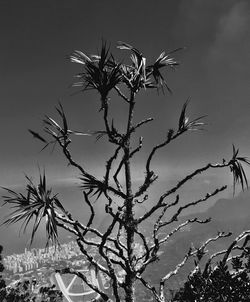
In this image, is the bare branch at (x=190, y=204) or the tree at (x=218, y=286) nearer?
the tree at (x=218, y=286)

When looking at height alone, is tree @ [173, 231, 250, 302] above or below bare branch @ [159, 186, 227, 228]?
below

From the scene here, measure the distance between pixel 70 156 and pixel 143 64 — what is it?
101 inches

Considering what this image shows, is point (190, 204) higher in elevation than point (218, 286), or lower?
higher

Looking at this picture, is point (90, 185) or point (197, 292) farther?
point (90, 185)

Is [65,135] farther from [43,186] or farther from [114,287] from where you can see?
[114,287]

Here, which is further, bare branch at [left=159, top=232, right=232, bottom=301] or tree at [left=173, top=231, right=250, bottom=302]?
bare branch at [left=159, top=232, right=232, bottom=301]

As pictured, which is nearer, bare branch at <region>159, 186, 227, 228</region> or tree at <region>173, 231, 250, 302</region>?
tree at <region>173, 231, 250, 302</region>

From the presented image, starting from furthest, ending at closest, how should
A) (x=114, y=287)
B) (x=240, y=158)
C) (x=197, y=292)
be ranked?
(x=240, y=158) < (x=114, y=287) < (x=197, y=292)

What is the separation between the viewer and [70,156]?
26.0 feet

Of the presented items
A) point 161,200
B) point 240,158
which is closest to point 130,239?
point 161,200

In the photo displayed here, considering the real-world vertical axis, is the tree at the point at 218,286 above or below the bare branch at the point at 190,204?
below

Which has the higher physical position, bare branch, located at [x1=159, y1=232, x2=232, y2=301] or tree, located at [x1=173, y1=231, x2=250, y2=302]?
bare branch, located at [x1=159, y1=232, x2=232, y2=301]

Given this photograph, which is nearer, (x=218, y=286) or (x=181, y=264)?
(x=218, y=286)

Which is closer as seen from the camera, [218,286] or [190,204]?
[218,286]
